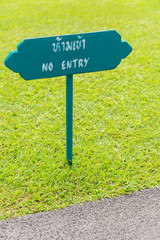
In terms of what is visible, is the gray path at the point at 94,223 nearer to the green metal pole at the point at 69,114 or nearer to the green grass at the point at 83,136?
the green grass at the point at 83,136

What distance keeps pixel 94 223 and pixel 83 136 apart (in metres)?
1.29

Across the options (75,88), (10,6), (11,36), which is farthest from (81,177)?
(10,6)

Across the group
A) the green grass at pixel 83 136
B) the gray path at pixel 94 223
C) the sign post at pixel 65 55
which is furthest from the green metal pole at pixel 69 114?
the gray path at pixel 94 223

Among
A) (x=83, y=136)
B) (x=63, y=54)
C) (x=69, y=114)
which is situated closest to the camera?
(x=63, y=54)

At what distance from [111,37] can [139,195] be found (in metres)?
1.44

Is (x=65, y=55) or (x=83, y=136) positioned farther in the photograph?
(x=83, y=136)

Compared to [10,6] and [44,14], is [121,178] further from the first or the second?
[10,6]

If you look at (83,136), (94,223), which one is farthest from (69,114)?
(94,223)

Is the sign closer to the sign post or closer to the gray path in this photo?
the sign post

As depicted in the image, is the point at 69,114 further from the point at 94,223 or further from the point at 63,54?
the point at 94,223

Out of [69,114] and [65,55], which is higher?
[65,55]

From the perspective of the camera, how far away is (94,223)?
2.54 meters

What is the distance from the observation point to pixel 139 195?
2844 millimetres

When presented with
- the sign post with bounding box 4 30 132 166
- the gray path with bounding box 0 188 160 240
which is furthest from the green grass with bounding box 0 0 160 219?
the sign post with bounding box 4 30 132 166
